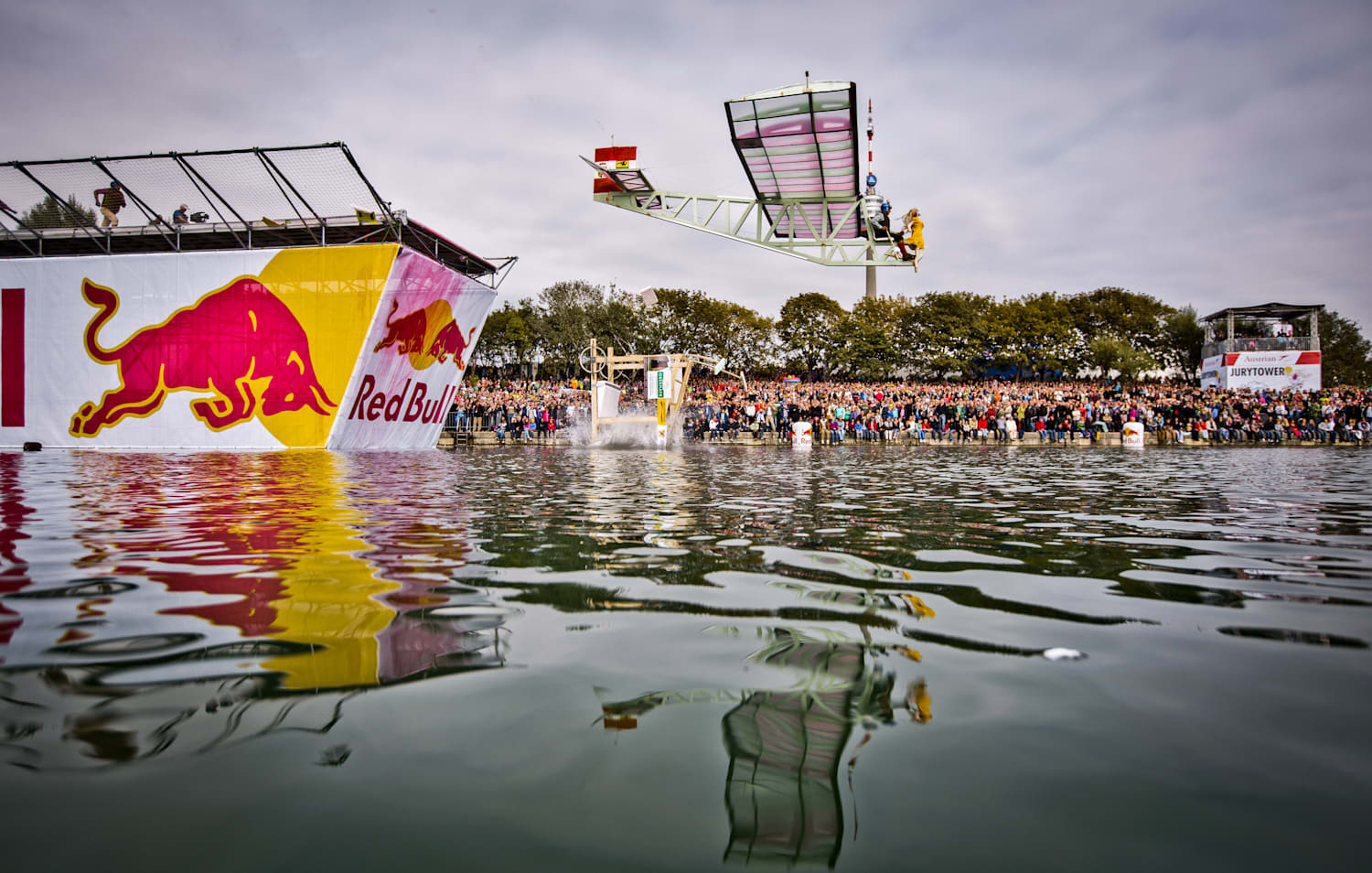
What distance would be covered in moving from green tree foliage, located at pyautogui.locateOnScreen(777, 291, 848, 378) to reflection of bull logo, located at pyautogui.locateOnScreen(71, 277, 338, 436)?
43.0 m

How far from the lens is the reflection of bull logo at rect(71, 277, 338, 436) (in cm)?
1830

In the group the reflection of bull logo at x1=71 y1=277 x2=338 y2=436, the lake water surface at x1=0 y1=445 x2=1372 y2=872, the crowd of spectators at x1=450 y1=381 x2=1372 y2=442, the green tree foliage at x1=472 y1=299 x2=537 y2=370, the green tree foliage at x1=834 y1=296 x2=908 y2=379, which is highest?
the green tree foliage at x1=472 y1=299 x2=537 y2=370

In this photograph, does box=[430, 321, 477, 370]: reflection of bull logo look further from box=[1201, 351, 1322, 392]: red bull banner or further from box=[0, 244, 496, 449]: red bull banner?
box=[1201, 351, 1322, 392]: red bull banner

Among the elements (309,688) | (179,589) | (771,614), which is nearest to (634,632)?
(771,614)

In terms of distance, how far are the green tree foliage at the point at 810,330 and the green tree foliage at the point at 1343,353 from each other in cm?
4872

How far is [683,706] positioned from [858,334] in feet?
182

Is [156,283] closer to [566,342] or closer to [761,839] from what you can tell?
[761,839]

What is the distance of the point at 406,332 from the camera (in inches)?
771

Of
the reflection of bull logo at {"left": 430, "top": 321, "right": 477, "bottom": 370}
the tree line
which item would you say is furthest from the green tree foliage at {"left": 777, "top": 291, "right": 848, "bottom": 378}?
the reflection of bull logo at {"left": 430, "top": 321, "right": 477, "bottom": 370}

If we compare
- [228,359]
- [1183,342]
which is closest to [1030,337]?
[1183,342]

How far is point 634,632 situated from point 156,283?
22.1 meters

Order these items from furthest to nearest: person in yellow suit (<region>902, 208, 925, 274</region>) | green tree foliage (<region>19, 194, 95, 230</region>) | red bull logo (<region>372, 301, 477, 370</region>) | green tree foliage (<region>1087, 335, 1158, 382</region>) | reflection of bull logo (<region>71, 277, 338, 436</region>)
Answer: green tree foliage (<region>1087, 335, 1158, 382</region>), red bull logo (<region>372, 301, 477, 370</region>), green tree foliage (<region>19, 194, 95, 230</region>), reflection of bull logo (<region>71, 277, 338, 436</region>), person in yellow suit (<region>902, 208, 925, 274</region>)

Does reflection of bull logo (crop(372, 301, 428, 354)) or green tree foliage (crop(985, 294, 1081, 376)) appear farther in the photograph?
green tree foliage (crop(985, 294, 1081, 376))

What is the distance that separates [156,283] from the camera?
18.8 metres
